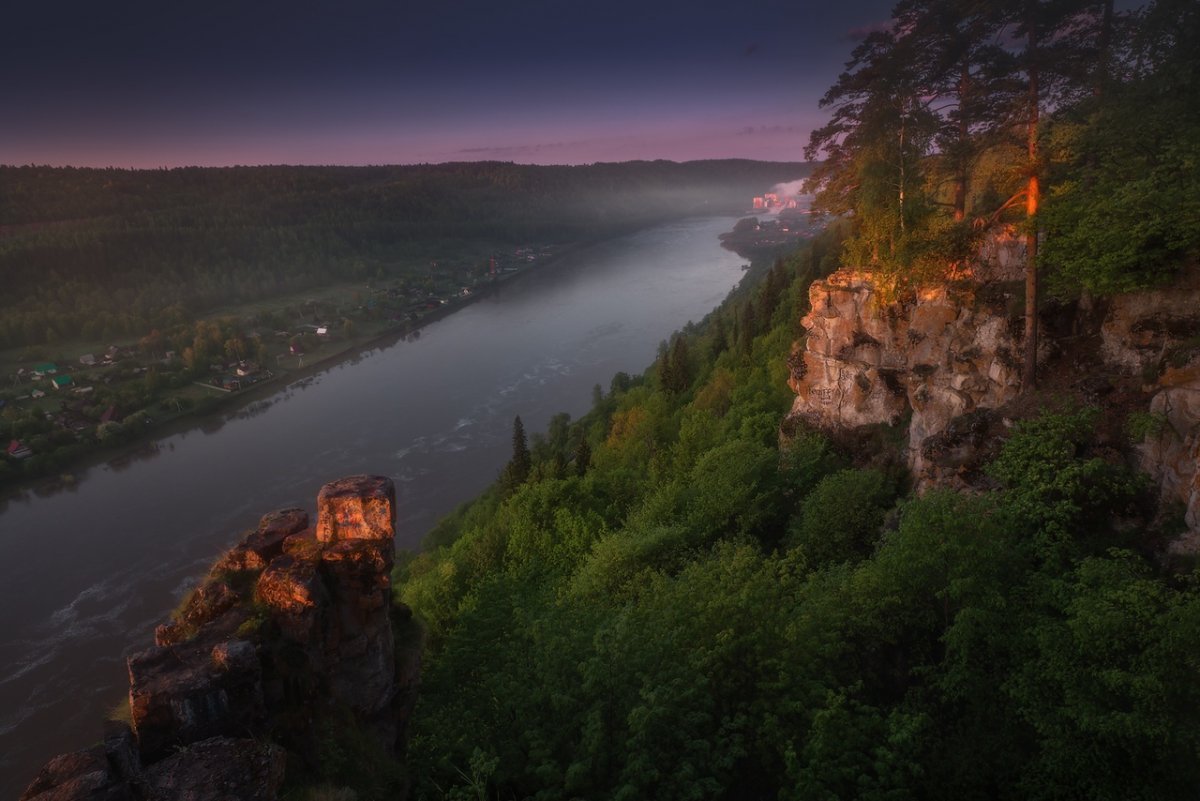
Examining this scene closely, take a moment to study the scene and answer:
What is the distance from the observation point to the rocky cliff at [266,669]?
7.13m

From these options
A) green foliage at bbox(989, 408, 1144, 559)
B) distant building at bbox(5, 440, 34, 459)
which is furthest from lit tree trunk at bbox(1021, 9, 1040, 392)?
distant building at bbox(5, 440, 34, 459)

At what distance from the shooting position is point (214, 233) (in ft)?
414

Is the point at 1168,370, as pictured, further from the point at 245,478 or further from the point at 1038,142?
the point at 245,478

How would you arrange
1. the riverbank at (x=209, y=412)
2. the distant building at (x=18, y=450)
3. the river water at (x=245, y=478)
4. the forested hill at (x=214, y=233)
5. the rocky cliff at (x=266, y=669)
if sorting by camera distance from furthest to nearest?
the forested hill at (x=214, y=233), the distant building at (x=18, y=450), the riverbank at (x=209, y=412), the river water at (x=245, y=478), the rocky cliff at (x=266, y=669)

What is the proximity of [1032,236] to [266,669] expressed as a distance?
1638 centimetres

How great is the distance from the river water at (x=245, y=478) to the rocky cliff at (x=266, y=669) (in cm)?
2423

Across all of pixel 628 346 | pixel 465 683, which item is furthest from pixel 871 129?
Result: pixel 628 346

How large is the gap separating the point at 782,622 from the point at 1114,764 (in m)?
4.16

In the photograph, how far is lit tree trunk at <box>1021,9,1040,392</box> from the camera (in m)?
13.5

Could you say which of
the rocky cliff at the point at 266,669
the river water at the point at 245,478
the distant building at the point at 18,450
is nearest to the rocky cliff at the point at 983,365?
the rocky cliff at the point at 266,669

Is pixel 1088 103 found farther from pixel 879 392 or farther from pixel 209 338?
pixel 209 338

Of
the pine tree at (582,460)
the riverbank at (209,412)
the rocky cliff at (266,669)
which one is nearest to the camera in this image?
the rocky cliff at (266,669)

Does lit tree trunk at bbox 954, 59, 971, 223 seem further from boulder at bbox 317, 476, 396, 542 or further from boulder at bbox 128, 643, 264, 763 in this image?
boulder at bbox 128, 643, 264, 763

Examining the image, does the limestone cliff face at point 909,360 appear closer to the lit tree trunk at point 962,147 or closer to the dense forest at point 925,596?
the dense forest at point 925,596
